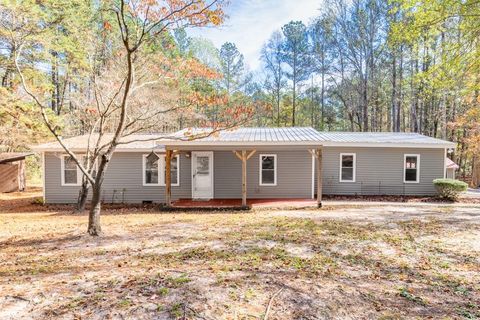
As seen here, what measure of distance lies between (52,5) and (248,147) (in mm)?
11948

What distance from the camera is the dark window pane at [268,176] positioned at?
12750 millimetres

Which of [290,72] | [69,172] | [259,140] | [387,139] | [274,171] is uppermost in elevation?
[290,72]

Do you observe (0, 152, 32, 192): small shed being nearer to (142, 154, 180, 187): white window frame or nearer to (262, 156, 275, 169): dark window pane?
(142, 154, 180, 187): white window frame

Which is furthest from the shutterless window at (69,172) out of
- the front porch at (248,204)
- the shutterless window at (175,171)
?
the front porch at (248,204)

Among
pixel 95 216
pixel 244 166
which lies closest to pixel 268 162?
pixel 244 166

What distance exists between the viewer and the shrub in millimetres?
12672

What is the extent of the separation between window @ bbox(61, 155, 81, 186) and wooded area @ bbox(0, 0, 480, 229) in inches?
31.1

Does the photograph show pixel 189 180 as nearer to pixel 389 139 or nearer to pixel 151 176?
pixel 151 176

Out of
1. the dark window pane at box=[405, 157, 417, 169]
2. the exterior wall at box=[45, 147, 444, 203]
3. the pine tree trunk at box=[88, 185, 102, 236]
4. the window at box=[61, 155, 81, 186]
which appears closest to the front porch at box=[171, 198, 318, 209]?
the exterior wall at box=[45, 147, 444, 203]

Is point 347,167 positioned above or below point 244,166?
below

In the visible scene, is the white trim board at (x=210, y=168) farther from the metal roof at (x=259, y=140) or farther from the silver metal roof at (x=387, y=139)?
the silver metal roof at (x=387, y=139)

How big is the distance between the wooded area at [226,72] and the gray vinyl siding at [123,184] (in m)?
1.35

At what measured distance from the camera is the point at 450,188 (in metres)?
12.7

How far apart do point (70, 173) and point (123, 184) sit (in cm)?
241
